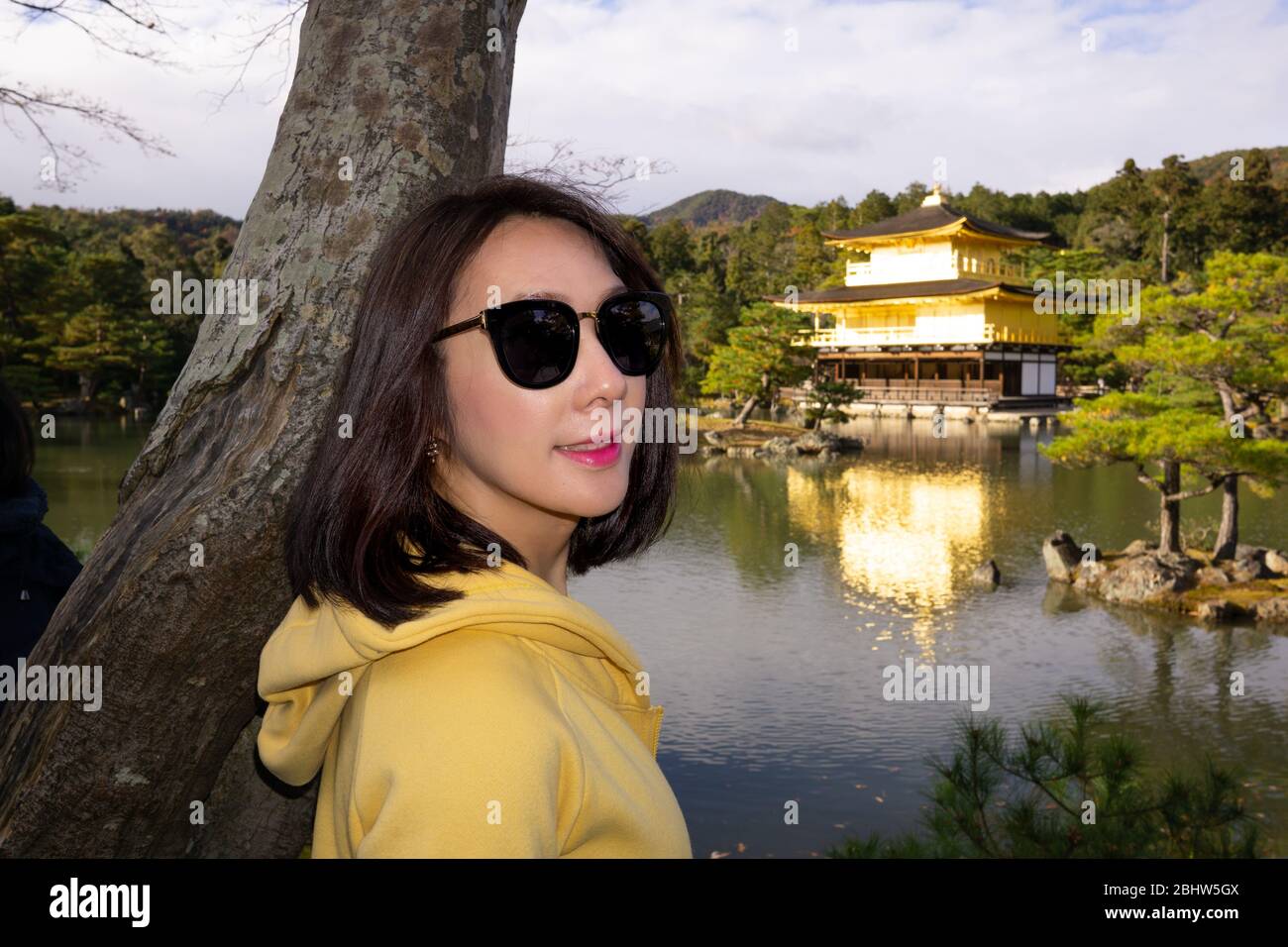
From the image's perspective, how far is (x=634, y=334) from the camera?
1.00 metres

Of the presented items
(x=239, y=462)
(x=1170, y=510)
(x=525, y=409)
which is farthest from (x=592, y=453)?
(x=1170, y=510)

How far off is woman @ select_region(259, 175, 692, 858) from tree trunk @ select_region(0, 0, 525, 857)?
246mm

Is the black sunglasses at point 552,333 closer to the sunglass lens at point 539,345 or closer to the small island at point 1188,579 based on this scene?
the sunglass lens at point 539,345

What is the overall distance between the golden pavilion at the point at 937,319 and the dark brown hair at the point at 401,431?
2251 cm

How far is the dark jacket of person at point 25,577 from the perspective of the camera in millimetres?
1523

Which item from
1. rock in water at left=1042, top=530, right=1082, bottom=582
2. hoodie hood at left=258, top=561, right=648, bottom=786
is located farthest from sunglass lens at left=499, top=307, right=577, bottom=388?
rock in water at left=1042, top=530, right=1082, bottom=582

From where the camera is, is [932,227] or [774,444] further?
[932,227]

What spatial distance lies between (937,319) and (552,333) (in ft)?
84.0

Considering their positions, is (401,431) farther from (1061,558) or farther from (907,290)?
(907,290)

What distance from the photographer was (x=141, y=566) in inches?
46.4

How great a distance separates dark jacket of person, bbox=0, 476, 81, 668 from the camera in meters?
1.52

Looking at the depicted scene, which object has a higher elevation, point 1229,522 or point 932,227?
point 932,227
